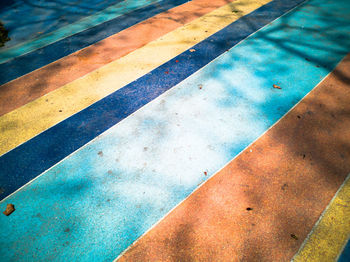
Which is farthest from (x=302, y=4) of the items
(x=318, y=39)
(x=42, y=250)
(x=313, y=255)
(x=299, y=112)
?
(x=42, y=250)

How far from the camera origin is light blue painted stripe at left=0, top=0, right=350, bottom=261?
245cm

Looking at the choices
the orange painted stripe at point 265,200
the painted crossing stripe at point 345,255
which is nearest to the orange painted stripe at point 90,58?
the orange painted stripe at point 265,200

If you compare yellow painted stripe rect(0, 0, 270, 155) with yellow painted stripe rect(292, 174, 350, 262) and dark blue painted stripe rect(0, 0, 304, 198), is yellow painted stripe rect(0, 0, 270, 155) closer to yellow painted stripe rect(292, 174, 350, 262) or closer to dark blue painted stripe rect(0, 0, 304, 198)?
dark blue painted stripe rect(0, 0, 304, 198)

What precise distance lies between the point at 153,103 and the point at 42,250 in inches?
111

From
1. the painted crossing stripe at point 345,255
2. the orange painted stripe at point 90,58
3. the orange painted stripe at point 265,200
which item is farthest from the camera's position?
the orange painted stripe at point 90,58

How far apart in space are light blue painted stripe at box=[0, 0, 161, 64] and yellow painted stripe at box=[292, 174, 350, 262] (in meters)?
8.00

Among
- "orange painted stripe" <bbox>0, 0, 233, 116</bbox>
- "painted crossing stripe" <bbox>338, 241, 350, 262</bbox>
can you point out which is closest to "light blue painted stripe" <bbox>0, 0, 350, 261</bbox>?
"painted crossing stripe" <bbox>338, 241, 350, 262</bbox>

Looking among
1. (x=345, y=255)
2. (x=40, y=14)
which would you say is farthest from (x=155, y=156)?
(x=40, y=14)

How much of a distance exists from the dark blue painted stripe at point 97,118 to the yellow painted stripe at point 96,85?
21 cm

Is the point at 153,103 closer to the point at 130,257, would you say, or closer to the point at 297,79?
the point at 130,257

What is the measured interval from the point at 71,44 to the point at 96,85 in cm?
262

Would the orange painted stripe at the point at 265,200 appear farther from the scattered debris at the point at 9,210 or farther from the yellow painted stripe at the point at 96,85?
the yellow painted stripe at the point at 96,85

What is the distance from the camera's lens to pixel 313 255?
7.04 ft

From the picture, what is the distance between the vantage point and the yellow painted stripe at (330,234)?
7.03 feet
